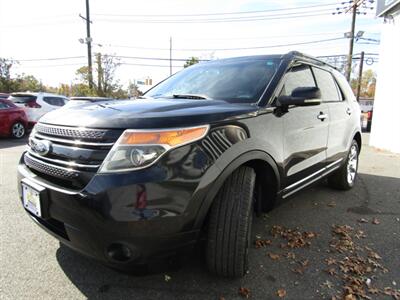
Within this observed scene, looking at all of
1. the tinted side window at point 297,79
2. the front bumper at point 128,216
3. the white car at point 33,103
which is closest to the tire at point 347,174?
the tinted side window at point 297,79

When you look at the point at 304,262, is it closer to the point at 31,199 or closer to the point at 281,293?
the point at 281,293

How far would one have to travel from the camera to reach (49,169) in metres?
2.01

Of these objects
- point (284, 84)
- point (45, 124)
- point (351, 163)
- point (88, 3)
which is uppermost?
point (88, 3)

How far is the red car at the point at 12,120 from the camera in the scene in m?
9.61

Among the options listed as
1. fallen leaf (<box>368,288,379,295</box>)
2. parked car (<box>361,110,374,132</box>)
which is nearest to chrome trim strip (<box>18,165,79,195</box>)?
fallen leaf (<box>368,288,379,295</box>)

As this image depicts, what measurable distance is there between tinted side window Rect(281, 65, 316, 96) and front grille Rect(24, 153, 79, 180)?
187 centimetres

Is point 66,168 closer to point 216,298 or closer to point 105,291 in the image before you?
point 105,291

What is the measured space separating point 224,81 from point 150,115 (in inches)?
51.2

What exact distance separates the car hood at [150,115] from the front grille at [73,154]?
59mm

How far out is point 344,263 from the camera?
2549mm

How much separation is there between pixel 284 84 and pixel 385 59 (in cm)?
802

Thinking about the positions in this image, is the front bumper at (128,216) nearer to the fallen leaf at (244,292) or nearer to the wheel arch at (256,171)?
the wheel arch at (256,171)

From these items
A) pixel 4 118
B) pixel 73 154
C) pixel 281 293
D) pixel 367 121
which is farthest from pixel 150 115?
pixel 367 121

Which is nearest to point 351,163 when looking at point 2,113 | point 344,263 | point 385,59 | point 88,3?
point 344,263
